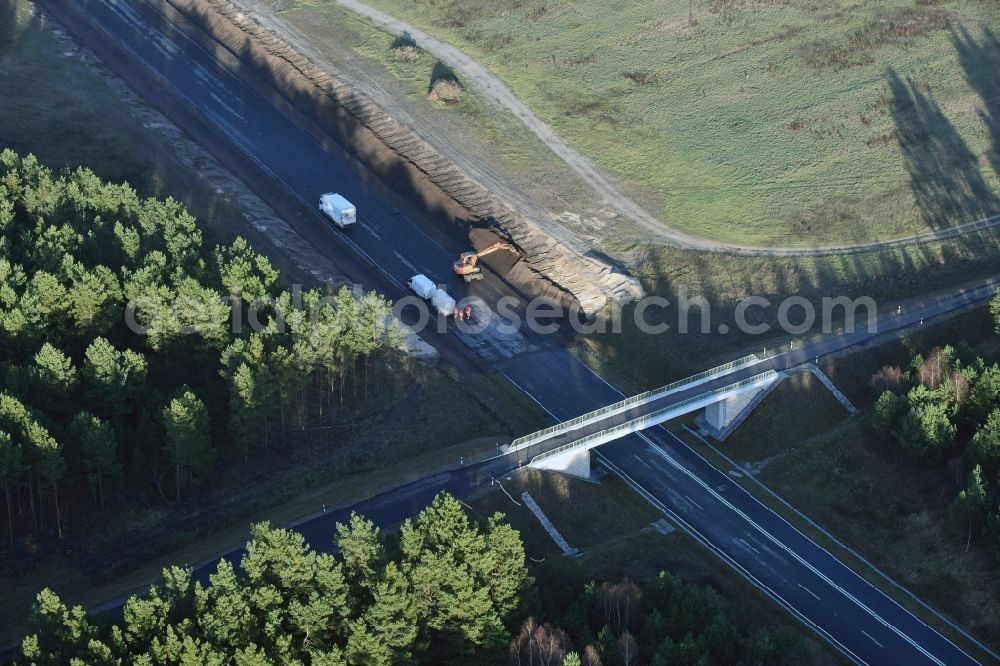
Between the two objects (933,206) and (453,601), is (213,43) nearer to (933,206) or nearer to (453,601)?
(933,206)

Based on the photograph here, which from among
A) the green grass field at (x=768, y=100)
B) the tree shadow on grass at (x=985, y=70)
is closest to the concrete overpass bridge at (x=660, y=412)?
the green grass field at (x=768, y=100)

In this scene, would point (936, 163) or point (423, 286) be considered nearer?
point (423, 286)

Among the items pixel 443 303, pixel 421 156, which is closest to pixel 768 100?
pixel 421 156

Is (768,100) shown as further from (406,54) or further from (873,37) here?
(406,54)

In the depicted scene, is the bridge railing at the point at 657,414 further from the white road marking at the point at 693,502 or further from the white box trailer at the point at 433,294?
the white box trailer at the point at 433,294

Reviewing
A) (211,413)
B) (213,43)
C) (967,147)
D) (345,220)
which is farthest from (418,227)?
→ (967,147)

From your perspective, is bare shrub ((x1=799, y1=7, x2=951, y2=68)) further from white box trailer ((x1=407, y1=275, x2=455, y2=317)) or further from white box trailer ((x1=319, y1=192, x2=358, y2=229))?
white box trailer ((x1=407, y1=275, x2=455, y2=317))

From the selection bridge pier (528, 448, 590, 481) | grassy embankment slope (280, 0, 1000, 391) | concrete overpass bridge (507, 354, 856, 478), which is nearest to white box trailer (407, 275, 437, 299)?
grassy embankment slope (280, 0, 1000, 391)
